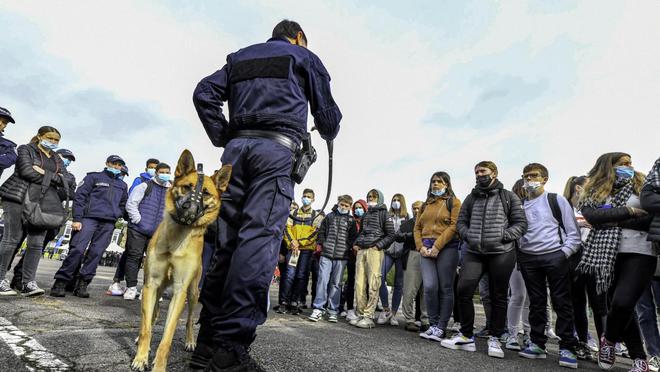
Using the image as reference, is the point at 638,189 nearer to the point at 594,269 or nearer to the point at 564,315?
the point at 594,269

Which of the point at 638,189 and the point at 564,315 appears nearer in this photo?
the point at 638,189

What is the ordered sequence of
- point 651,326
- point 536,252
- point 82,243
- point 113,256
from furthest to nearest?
point 113,256, point 82,243, point 536,252, point 651,326

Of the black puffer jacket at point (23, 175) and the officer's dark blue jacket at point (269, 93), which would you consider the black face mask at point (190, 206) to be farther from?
the black puffer jacket at point (23, 175)

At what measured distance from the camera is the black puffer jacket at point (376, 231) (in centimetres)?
641

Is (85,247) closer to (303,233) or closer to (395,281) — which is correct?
(303,233)

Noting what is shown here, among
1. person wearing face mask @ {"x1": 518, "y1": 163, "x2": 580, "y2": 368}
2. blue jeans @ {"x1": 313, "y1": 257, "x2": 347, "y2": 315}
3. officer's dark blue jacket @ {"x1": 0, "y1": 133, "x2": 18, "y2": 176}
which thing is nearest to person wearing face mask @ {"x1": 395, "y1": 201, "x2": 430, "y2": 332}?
blue jeans @ {"x1": 313, "y1": 257, "x2": 347, "y2": 315}

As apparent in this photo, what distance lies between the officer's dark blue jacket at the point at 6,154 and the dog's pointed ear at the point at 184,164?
3.93 metres

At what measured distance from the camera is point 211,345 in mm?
2420

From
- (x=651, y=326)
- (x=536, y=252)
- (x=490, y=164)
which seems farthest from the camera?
(x=490, y=164)

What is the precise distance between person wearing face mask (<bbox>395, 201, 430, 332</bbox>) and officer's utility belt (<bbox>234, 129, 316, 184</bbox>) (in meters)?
3.69

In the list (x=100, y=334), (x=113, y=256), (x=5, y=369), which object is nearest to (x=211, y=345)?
(x=5, y=369)

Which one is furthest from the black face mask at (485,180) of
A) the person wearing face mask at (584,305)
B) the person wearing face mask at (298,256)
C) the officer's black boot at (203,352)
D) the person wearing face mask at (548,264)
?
the officer's black boot at (203,352)

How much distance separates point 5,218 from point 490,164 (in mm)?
6136

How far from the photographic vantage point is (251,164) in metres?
2.46
